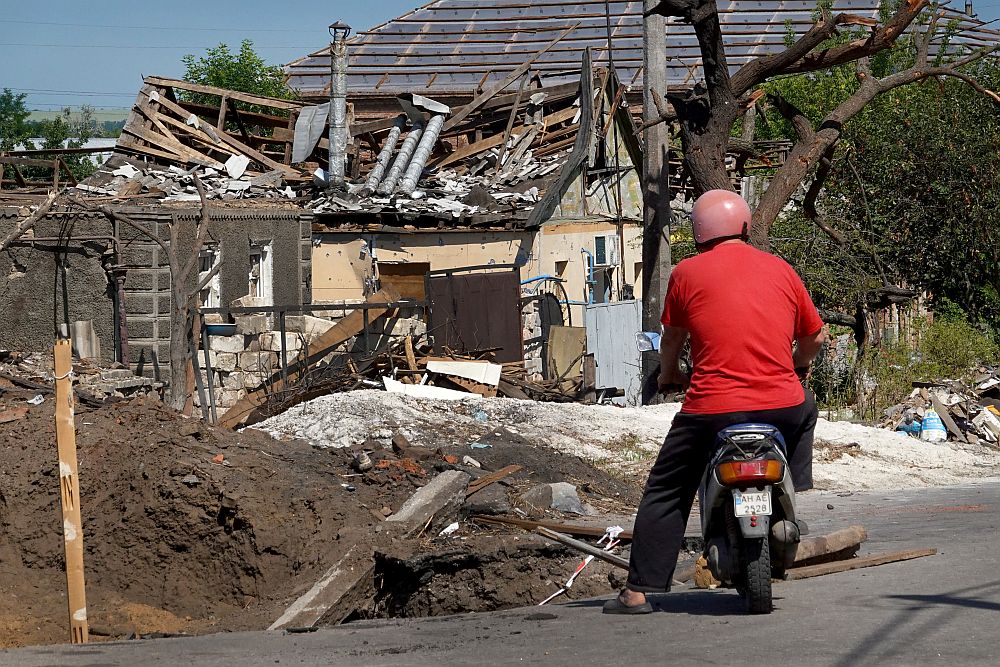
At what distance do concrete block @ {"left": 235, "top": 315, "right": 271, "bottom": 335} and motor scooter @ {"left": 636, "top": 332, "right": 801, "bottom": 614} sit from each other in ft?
48.3

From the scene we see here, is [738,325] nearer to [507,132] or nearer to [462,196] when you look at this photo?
[462,196]

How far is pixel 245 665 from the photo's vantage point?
4.53 metres

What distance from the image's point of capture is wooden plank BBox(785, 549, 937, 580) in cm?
589

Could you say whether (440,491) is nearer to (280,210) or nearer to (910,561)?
(910,561)

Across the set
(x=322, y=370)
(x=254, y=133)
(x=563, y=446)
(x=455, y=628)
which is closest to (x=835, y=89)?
(x=254, y=133)

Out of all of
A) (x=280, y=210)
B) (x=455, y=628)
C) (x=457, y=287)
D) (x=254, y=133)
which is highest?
(x=254, y=133)

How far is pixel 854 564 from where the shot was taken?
240 inches

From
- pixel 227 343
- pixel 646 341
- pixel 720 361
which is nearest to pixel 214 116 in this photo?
pixel 227 343

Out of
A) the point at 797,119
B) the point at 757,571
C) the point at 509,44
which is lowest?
the point at 757,571

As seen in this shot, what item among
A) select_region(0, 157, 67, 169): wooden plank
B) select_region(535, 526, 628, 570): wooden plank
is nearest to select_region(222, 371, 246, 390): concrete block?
select_region(0, 157, 67, 169): wooden plank

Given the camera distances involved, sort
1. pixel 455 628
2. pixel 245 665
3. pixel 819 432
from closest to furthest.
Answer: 1. pixel 245 665
2. pixel 455 628
3. pixel 819 432

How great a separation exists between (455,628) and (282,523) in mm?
3337

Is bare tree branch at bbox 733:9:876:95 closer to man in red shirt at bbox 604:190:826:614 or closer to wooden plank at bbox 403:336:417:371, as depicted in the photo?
wooden plank at bbox 403:336:417:371

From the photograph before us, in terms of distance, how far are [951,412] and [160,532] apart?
10.7 metres
